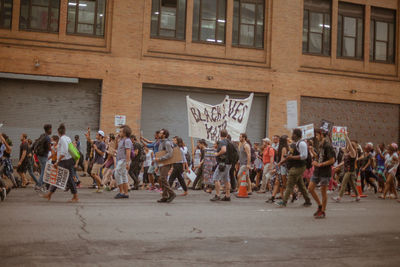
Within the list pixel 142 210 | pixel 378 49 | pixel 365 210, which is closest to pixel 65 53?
pixel 142 210

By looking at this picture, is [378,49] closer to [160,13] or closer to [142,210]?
[160,13]

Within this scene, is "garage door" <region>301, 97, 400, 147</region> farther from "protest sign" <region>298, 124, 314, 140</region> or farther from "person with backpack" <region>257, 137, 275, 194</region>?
"protest sign" <region>298, 124, 314, 140</region>

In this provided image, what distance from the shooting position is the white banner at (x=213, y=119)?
1948 cm

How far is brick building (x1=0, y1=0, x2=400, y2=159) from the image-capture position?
76.0 ft

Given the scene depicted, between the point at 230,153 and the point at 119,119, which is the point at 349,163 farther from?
the point at 119,119

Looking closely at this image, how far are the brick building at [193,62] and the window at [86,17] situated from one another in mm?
49

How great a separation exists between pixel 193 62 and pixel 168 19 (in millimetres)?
2560

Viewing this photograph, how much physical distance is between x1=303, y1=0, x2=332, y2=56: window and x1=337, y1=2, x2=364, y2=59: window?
86 cm

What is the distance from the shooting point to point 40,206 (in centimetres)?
1148

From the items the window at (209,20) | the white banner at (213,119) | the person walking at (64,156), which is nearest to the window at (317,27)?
the window at (209,20)

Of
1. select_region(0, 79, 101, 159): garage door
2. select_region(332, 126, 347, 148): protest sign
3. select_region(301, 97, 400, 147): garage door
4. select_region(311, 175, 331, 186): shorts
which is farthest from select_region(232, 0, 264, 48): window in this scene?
select_region(311, 175, 331, 186): shorts

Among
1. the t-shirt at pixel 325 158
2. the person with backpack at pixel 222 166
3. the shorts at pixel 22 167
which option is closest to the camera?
the t-shirt at pixel 325 158

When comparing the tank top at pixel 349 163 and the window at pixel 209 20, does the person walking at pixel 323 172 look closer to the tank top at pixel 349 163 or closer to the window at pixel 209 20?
the tank top at pixel 349 163

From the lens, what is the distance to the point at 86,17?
24.2 m
